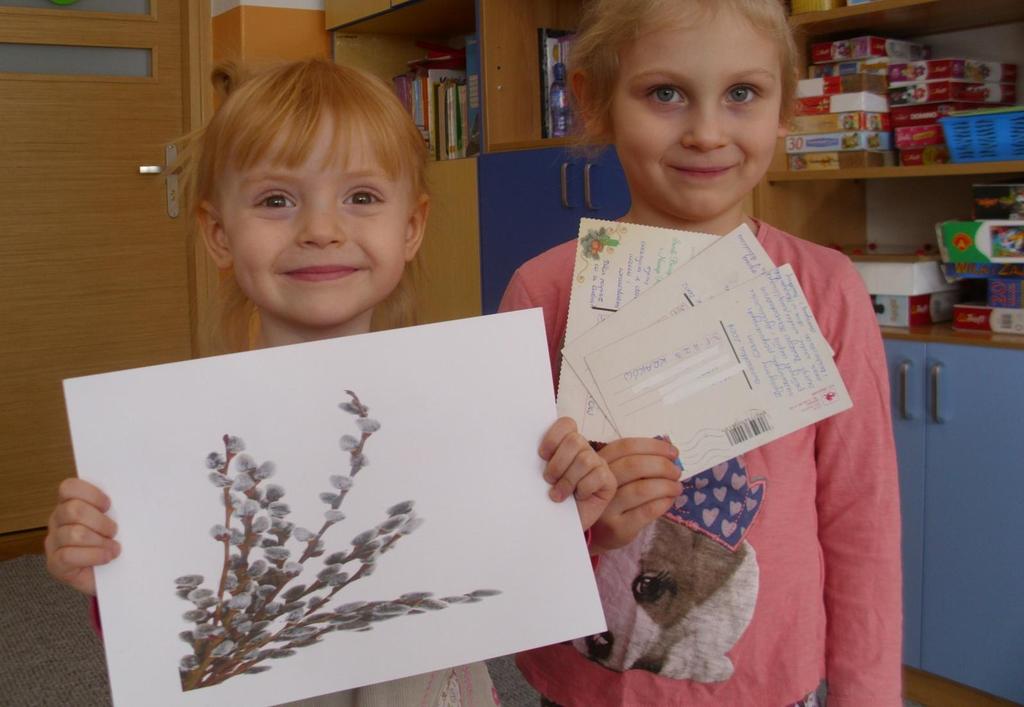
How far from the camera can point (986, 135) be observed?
191cm

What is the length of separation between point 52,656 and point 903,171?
2244 millimetres

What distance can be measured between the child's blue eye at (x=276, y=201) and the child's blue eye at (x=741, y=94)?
1.37 feet

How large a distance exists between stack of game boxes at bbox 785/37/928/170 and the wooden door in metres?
2.19

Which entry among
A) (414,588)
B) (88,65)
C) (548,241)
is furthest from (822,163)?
(88,65)

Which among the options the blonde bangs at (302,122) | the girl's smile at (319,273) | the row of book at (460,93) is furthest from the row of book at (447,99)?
the girl's smile at (319,273)

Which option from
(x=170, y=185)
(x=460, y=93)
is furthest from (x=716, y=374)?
(x=170, y=185)

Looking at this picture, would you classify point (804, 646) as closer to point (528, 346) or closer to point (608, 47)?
point (528, 346)

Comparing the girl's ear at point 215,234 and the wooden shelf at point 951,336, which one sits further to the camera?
the wooden shelf at point 951,336

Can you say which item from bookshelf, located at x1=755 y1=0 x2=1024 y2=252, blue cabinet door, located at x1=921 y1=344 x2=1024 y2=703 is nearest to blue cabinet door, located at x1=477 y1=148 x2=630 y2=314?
bookshelf, located at x1=755 y1=0 x2=1024 y2=252

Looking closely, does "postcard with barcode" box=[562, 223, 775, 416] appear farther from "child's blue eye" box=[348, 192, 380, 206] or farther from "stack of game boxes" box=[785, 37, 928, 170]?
"stack of game boxes" box=[785, 37, 928, 170]

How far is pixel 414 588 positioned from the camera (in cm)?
78

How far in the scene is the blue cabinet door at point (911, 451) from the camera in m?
2.02

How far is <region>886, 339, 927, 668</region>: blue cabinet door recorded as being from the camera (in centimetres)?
202

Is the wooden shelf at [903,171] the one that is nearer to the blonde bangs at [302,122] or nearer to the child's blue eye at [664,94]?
the child's blue eye at [664,94]
